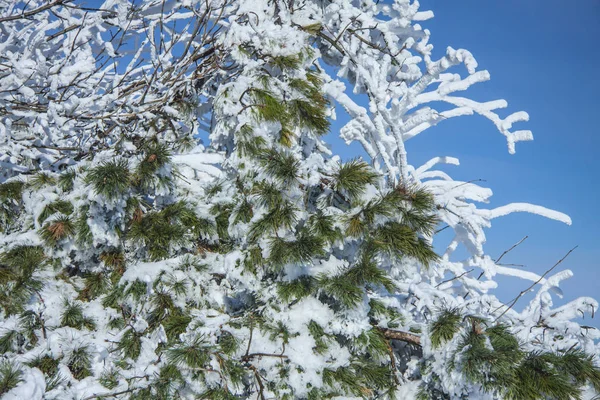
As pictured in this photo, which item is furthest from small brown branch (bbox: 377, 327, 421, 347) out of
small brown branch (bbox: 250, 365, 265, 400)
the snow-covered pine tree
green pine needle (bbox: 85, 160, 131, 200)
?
green pine needle (bbox: 85, 160, 131, 200)

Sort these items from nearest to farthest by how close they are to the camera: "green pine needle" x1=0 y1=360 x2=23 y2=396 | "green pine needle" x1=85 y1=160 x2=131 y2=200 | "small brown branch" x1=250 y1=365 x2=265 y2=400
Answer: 1. "green pine needle" x1=0 y1=360 x2=23 y2=396
2. "small brown branch" x1=250 y1=365 x2=265 y2=400
3. "green pine needle" x1=85 y1=160 x2=131 y2=200

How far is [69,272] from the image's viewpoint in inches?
137

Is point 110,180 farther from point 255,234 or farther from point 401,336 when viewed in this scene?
point 401,336

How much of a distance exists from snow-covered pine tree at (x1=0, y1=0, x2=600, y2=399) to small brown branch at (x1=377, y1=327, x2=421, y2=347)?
0.01 m

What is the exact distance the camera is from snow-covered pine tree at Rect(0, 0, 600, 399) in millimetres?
2617

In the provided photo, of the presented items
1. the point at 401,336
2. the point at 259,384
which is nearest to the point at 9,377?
the point at 259,384

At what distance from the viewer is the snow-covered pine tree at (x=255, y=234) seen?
2.62 meters

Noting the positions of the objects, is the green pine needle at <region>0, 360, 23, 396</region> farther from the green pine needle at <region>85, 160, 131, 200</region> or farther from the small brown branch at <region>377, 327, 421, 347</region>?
the small brown branch at <region>377, 327, 421, 347</region>

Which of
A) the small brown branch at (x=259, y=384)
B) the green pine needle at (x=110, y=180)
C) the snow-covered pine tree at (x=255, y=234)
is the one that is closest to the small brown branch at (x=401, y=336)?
the snow-covered pine tree at (x=255, y=234)

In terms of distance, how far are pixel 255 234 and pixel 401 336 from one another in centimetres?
118

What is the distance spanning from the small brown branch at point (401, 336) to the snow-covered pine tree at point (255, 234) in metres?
0.01

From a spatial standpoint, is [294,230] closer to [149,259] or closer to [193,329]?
[193,329]

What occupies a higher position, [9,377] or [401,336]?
[401,336]

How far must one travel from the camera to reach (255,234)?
9.50ft
